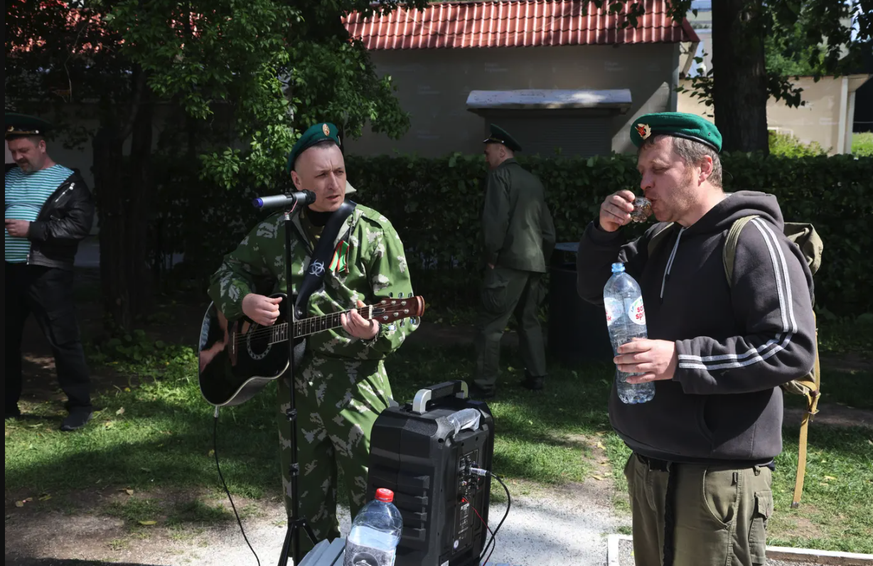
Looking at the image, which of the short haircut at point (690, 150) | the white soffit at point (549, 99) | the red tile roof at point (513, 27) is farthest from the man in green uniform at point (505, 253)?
the red tile roof at point (513, 27)

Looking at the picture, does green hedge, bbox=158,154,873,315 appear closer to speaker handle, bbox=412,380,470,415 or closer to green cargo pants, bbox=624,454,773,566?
speaker handle, bbox=412,380,470,415

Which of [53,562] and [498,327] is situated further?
[498,327]

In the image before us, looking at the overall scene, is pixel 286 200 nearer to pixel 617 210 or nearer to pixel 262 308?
pixel 262 308

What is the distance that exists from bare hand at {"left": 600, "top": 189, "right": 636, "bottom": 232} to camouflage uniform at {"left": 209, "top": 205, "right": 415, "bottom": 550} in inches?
38.5

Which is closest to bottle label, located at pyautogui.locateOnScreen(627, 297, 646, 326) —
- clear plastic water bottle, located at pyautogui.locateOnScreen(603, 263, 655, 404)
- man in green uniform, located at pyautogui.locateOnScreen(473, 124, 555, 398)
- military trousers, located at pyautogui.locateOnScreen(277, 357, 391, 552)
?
clear plastic water bottle, located at pyautogui.locateOnScreen(603, 263, 655, 404)

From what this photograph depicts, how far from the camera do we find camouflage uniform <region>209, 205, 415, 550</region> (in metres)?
3.59

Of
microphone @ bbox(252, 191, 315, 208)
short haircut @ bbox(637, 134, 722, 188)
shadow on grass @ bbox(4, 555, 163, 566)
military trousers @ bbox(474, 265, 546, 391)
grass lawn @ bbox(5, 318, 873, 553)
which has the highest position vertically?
short haircut @ bbox(637, 134, 722, 188)

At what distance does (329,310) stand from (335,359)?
0.21 m

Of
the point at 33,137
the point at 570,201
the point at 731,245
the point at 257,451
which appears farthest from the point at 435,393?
the point at 570,201

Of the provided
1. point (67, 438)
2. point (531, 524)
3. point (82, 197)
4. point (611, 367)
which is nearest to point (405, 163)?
point (611, 367)

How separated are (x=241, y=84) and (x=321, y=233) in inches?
171

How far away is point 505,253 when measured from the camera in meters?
7.64

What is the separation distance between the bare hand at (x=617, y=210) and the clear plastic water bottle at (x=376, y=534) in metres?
1.14

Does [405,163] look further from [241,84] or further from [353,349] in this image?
[353,349]
